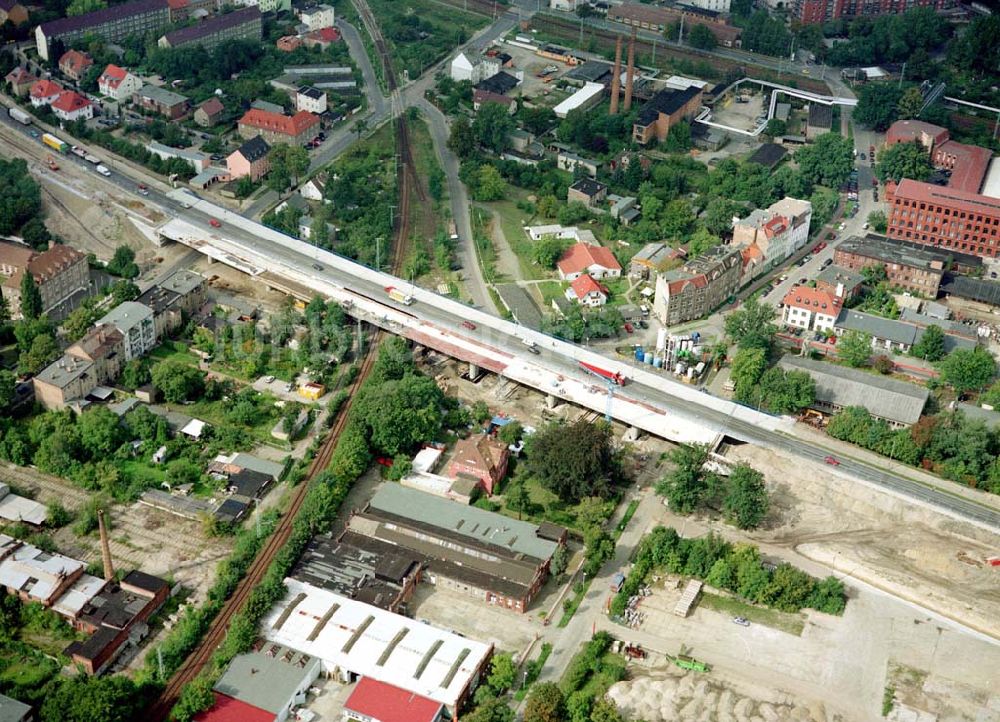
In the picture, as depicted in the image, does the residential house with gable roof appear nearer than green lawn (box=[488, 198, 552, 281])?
No

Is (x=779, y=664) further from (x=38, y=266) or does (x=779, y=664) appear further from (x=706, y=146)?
(x=706, y=146)

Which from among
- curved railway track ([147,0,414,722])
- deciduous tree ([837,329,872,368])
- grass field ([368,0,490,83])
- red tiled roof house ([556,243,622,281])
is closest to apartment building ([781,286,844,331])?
deciduous tree ([837,329,872,368])

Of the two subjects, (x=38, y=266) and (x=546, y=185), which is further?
(x=546, y=185)

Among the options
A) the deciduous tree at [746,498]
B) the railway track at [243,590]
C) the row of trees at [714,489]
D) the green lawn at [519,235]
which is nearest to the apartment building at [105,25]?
the green lawn at [519,235]

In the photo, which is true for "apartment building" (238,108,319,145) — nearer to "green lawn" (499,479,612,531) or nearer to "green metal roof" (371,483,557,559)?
"green metal roof" (371,483,557,559)

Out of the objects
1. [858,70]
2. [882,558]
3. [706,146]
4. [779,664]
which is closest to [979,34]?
[858,70]

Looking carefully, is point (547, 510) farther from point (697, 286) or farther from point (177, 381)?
point (177, 381)
